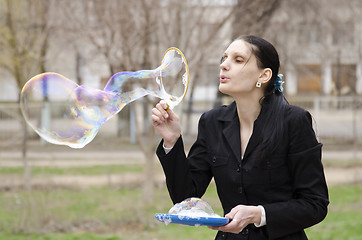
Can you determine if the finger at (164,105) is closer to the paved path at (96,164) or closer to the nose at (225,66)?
the nose at (225,66)

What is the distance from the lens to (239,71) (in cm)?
250

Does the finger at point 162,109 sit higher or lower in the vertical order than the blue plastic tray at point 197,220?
higher

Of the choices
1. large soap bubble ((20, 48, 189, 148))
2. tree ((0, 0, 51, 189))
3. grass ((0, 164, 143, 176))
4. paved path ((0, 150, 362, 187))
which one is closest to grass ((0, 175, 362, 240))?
paved path ((0, 150, 362, 187))

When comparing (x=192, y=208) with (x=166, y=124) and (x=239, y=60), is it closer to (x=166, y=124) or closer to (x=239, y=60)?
(x=166, y=124)

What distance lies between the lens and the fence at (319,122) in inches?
558

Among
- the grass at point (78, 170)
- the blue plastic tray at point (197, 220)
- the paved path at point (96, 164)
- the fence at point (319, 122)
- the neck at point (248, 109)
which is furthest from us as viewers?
the fence at point (319, 122)

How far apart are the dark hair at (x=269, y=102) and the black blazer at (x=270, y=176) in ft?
0.09

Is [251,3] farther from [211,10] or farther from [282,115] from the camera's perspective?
[282,115]

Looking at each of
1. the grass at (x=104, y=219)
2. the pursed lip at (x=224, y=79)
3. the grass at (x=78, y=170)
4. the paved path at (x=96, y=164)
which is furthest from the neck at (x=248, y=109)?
the grass at (x=78, y=170)

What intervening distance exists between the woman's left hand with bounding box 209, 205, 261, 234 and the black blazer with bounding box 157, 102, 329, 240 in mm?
80

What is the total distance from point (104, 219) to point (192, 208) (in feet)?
17.9

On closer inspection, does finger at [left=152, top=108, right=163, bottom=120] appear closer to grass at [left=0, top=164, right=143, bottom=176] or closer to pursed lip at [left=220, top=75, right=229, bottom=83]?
pursed lip at [left=220, top=75, right=229, bottom=83]

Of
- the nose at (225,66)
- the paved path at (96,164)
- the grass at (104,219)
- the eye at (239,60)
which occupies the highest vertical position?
the eye at (239,60)

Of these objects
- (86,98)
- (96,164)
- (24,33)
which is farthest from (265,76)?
(96,164)
